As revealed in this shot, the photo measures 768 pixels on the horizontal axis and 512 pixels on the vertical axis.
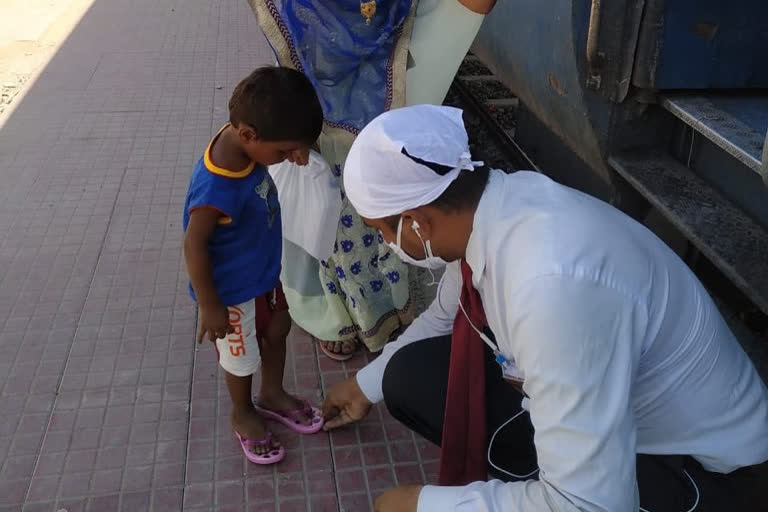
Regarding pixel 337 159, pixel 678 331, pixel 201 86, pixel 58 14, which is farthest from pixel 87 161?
pixel 58 14

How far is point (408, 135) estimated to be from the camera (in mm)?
1327

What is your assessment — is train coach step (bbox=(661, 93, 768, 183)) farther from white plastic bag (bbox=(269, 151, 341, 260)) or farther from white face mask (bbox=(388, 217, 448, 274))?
white plastic bag (bbox=(269, 151, 341, 260))

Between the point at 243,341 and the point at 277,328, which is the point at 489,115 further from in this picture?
the point at 243,341

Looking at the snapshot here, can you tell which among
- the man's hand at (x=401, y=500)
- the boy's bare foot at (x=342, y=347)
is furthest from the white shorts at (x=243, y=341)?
the man's hand at (x=401, y=500)

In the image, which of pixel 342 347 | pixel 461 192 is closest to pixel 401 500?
pixel 461 192

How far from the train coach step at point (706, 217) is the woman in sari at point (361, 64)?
2.31 feet

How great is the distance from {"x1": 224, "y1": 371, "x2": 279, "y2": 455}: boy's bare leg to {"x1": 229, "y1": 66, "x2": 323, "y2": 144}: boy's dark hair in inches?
30.9

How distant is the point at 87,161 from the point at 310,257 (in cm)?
235

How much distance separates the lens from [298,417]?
238cm

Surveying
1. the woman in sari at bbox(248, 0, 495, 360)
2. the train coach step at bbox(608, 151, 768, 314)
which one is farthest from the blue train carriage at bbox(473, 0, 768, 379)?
the woman in sari at bbox(248, 0, 495, 360)

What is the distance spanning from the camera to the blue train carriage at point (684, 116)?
81.7 inches

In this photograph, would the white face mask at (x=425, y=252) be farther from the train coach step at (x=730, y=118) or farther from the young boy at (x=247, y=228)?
the train coach step at (x=730, y=118)

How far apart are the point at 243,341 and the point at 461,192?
3.25 feet

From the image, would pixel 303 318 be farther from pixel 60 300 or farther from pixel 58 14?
pixel 58 14
